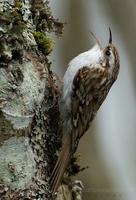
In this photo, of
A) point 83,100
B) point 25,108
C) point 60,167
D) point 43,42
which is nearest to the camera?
point 25,108

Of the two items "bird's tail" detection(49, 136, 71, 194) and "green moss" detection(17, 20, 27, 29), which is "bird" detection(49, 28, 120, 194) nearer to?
"bird's tail" detection(49, 136, 71, 194)

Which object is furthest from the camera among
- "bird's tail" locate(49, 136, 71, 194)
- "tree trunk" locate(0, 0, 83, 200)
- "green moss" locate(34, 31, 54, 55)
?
"green moss" locate(34, 31, 54, 55)

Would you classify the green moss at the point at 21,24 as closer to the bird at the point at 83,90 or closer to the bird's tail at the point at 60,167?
the bird at the point at 83,90

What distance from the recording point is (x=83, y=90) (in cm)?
216

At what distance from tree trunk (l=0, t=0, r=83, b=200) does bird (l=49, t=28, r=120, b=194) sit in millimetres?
72

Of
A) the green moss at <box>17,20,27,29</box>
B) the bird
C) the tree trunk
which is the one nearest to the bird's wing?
the bird

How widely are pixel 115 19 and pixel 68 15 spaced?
1.04ft

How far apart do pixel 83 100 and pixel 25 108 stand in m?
0.48

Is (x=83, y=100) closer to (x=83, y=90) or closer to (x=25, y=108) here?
(x=83, y=90)

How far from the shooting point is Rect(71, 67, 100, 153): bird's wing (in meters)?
2.09

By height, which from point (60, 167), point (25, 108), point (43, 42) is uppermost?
point (43, 42)

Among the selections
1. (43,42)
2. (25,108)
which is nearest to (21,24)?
(43,42)

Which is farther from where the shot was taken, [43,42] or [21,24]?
[43,42]

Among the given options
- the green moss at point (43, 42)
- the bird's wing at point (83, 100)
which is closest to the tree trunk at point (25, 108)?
the green moss at point (43, 42)
